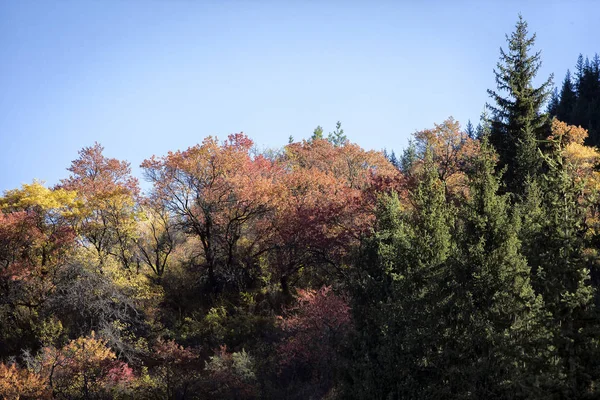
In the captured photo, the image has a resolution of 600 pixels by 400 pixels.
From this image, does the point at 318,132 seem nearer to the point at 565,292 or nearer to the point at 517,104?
the point at 517,104

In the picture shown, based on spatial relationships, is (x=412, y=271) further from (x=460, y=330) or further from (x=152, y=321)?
(x=152, y=321)

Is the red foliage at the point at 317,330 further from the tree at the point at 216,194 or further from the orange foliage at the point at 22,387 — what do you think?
the orange foliage at the point at 22,387

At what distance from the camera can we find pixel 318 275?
34.9m

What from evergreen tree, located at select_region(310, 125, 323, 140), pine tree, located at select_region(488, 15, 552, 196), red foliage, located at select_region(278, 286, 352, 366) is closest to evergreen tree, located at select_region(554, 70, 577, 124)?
evergreen tree, located at select_region(310, 125, 323, 140)

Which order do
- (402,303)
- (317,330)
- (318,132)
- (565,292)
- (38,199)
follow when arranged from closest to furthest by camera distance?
(565,292)
(402,303)
(317,330)
(38,199)
(318,132)

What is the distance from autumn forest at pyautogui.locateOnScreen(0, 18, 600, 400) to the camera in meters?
14.6

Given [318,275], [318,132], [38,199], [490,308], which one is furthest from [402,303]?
[318,132]

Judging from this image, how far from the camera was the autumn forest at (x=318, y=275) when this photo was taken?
14641 millimetres

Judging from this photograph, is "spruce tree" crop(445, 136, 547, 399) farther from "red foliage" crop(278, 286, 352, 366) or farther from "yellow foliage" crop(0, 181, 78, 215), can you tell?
"yellow foliage" crop(0, 181, 78, 215)

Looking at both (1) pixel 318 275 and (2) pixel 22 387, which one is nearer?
(2) pixel 22 387

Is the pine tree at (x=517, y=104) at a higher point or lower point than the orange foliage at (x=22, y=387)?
higher

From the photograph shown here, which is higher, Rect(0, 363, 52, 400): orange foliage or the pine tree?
the pine tree

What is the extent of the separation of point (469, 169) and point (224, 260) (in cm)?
2333

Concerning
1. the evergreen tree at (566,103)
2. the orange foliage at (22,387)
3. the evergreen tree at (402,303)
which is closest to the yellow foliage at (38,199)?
the orange foliage at (22,387)
